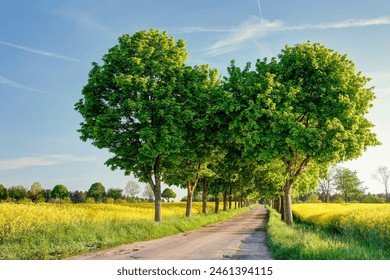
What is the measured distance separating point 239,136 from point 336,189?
11438cm

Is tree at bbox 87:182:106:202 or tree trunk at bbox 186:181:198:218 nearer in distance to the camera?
tree trunk at bbox 186:181:198:218

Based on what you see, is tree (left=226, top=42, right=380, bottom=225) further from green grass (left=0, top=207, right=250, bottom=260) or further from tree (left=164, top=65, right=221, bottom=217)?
green grass (left=0, top=207, right=250, bottom=260)

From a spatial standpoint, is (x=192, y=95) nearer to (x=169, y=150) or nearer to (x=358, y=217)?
(x=169, y=150)

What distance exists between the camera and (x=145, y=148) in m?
26.6

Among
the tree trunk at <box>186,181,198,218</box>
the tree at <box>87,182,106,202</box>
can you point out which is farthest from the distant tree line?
the tree trunk at <box>186,181,198,218</box>

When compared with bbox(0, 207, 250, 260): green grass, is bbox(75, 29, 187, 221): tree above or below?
above

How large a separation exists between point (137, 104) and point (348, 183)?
117011mm

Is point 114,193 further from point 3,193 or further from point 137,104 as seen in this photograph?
point 137,104

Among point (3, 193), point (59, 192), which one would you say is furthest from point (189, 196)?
point (59, 192)

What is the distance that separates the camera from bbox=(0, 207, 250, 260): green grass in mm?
15227

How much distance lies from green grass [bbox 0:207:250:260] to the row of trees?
597 centimetres

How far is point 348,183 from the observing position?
127500mm

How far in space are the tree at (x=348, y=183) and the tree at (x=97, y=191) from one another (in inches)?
3224

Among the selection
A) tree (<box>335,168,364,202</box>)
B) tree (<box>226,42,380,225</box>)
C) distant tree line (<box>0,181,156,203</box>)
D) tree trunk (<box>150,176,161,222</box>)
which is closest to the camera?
tree (<box>226,42,380,225</box>)
